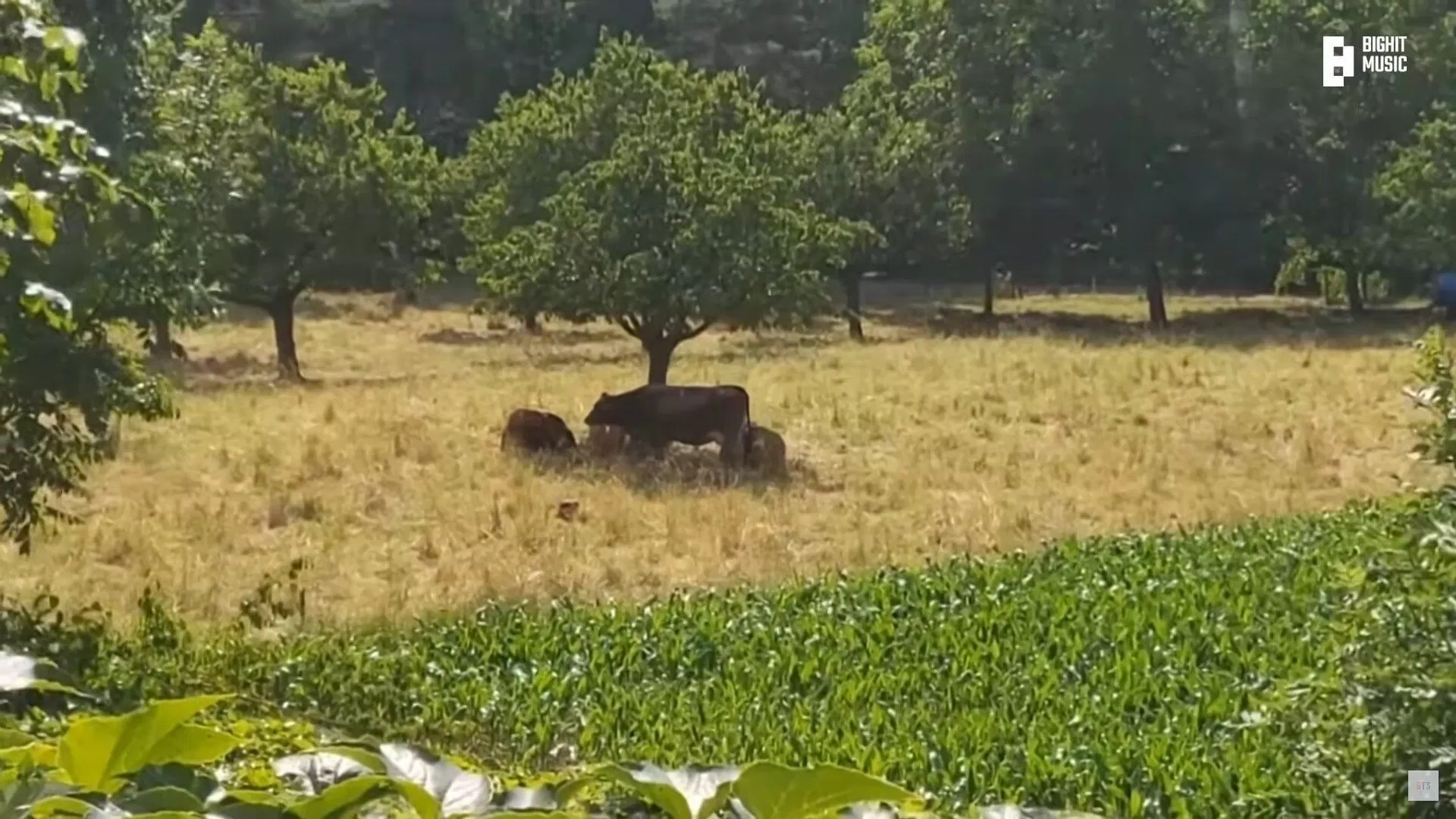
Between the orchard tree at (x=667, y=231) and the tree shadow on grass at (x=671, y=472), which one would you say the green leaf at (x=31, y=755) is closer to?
the tree shadow on grass at (x=671, y=472)

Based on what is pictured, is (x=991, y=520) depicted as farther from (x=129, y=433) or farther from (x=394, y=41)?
(x=394, y=41)

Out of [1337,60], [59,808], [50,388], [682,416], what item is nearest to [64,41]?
[59,808]

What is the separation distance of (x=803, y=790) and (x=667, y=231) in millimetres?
18221

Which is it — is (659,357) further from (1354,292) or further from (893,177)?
(1354,292)

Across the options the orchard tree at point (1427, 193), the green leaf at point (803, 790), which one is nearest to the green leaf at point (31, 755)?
the green leaf at point (803, 790)

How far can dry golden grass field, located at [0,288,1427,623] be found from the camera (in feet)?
39.4

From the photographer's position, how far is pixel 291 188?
2733 cm

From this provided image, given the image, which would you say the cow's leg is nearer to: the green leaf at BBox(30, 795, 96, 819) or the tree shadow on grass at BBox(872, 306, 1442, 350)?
the tree shadow on grass at BBox(872, 306, 1442, 350)

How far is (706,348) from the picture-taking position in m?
30.0

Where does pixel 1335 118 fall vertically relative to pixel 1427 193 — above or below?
above

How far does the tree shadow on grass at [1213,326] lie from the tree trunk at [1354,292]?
224 millimetres

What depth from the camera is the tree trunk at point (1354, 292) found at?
3541 cm

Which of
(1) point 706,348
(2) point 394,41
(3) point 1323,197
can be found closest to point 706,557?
(1) point 706,348

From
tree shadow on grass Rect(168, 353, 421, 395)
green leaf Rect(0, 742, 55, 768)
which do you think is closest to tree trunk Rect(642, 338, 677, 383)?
tree shadow on grass Rect(168, 353, 421, 395)
